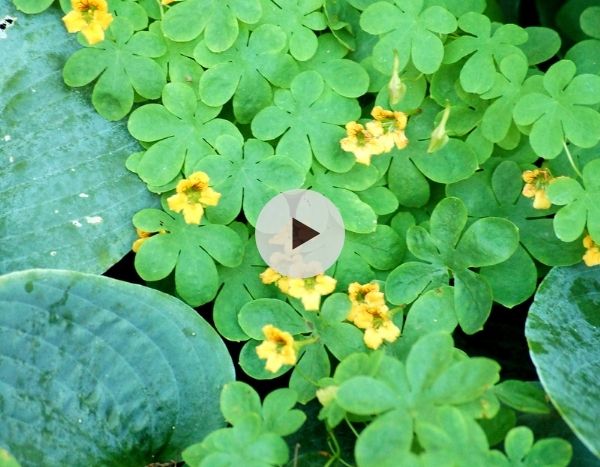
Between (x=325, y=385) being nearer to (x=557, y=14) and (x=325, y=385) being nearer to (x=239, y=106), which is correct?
(x=239, y=106)

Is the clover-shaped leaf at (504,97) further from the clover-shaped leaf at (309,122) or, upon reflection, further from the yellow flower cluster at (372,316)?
the yellow flower cluster at (372,316)

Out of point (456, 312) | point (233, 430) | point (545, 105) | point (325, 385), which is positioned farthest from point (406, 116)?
point (233, 430)

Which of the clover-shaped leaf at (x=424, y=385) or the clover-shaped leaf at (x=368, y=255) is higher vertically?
the clover-shaped leaf at (x=424, y=385)

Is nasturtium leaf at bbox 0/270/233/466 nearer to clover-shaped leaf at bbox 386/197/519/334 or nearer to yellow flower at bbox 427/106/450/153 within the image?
clover-shaped leaf at bbox 386/197/519/334

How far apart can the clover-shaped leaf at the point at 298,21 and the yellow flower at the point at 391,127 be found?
18 cm

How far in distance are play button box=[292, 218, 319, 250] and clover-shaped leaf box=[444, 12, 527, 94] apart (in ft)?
1.30

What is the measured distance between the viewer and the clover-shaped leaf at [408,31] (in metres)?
1.46

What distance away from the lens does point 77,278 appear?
1.36 metres

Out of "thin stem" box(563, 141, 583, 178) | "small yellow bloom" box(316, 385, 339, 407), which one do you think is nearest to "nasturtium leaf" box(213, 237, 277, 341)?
"small yellow bloom" box(316, 385, 339, 407)

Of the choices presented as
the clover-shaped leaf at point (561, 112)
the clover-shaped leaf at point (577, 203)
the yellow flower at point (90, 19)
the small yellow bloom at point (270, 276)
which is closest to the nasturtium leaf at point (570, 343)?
the clover-shaped leaf at point (577, 203)

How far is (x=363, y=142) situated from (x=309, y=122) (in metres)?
0.12

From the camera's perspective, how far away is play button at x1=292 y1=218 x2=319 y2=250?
1422mm

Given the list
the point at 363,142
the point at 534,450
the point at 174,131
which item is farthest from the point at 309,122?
the point at 534,450

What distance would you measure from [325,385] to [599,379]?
19.1 inches
